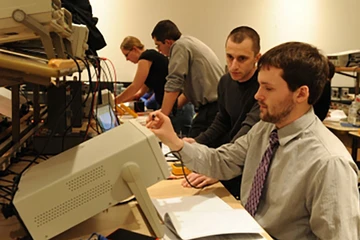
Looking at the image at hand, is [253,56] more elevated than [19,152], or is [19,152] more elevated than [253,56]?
[253,56]

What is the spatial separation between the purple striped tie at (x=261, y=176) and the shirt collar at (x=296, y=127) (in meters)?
0.04

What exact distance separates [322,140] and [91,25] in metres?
1.35

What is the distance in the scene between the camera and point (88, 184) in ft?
3.14

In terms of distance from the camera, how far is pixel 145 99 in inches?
173

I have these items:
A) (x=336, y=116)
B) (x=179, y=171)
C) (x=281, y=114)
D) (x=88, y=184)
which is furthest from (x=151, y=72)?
(x=88, y=184)

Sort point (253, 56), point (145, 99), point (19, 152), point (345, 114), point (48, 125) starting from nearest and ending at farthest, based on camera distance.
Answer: point (19, 152) → point (48, 125) → point (253, 56) → point (345, 114) → point (145, 99)

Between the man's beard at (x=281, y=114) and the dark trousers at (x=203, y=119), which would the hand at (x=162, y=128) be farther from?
the dark trousers at (x=203, y=119)

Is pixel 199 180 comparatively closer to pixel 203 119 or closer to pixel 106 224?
pixel 106 224

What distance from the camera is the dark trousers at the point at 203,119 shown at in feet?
9.26

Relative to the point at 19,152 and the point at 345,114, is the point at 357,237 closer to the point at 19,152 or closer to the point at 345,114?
the point at 19,152

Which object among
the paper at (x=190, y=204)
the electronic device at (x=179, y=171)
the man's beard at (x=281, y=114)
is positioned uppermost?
the man's beard at (x=281, y=114)

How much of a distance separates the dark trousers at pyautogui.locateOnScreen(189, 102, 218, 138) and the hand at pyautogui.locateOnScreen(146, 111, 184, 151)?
1.37m

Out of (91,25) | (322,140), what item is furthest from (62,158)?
(91,25)

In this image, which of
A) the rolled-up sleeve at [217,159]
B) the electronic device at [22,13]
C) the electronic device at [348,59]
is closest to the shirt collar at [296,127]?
the rolled-up sleeve at [217,159]
